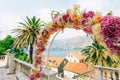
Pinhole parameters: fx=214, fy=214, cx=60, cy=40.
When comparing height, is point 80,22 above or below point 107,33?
above

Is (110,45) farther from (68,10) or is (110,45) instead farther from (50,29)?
(50,29)

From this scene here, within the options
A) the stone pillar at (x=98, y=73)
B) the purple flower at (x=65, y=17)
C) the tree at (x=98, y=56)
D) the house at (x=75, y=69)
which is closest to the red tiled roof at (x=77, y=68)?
the house at (x=75, y=69)

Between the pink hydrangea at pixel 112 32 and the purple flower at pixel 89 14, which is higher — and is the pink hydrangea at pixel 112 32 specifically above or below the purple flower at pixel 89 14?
below

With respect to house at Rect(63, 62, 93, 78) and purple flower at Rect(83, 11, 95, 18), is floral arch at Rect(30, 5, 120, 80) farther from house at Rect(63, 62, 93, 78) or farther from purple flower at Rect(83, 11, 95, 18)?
house at Rect(63, 62, 93, 78)

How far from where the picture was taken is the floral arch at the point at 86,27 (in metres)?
1.97

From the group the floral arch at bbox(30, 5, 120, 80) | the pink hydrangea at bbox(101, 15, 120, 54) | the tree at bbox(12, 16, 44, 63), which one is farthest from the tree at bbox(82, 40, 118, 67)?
the pink hydrangea at bbox(101, 15, 120, 54)

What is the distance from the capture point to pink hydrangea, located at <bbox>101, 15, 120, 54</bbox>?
6.36 feet

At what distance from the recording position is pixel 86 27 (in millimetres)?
2373

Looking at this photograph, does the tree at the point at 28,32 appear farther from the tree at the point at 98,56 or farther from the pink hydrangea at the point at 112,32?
the pink hydrangea at the point at 112,32

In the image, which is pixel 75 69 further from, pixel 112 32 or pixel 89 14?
pixel 112 32

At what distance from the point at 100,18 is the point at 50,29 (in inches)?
47.5

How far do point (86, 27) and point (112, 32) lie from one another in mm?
446

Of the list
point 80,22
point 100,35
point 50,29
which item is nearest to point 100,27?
point 100,35

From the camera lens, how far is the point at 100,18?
7.25 ft
